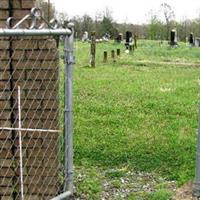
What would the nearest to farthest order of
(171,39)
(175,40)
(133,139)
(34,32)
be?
(34,32) → (133,139) → (171,39) → (175,40)

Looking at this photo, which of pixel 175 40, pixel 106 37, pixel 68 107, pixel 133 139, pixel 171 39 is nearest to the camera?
pixel 68 107

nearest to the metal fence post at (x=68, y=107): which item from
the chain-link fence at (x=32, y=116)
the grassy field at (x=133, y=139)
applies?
the chain-link fence at (x=32, y=116)

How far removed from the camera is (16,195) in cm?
440

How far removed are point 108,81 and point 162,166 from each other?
25.6ft

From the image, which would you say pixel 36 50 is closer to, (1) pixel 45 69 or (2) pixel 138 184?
(1) pixel 45 69

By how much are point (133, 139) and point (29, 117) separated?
8.15 ft

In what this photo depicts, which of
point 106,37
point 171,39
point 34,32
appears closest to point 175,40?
point 171,39

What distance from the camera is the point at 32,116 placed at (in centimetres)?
431

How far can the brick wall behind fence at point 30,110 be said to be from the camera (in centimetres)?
417

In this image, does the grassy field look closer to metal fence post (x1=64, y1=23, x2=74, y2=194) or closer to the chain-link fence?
metal fence post (x1=64, y1=23, x2=74, y2=194)

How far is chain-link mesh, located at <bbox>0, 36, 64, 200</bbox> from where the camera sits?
13.8ft

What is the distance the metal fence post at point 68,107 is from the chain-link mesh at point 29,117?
0.36 ft

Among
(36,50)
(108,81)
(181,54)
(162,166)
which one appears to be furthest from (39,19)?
(181,54)

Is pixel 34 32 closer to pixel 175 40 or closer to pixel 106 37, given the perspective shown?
pixel 175 40
